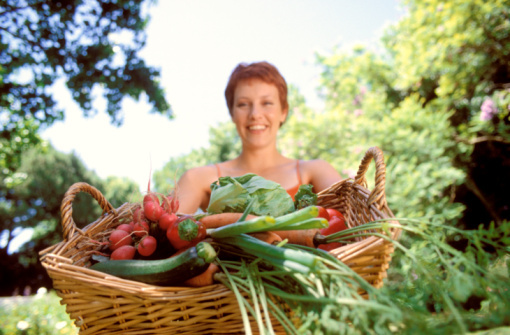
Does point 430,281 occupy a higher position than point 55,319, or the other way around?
point 430,281

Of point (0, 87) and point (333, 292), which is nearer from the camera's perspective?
point (333, 292)

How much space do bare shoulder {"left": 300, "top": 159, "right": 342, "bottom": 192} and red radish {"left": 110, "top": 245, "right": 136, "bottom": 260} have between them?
5.12 ft

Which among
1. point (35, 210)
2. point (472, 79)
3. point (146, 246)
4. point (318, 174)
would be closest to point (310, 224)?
point (146, 246)

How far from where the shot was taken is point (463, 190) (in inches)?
239

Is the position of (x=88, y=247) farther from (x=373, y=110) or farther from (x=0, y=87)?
(x=373, y=110)

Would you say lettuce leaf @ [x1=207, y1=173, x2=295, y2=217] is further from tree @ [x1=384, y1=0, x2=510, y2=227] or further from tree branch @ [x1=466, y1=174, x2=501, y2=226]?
tree branch @ [x1=466, y1=174, x2=501, y2=226]

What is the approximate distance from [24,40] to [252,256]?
567 centimetres

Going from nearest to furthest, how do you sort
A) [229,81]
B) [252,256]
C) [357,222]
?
[252,256] → [357,222] → [229,81]

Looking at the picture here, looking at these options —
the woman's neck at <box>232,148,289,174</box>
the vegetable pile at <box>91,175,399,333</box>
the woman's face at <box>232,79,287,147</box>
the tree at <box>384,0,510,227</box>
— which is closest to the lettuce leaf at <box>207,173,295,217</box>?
the vegetable pile at <box>91,175,399,333</box>

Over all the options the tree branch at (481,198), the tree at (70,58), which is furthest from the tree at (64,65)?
the tree branch at (481,198)

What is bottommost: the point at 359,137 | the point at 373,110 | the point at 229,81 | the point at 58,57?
the point at 359,137

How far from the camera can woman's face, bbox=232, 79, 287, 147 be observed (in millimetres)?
2426

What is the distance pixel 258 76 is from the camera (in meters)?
2.43

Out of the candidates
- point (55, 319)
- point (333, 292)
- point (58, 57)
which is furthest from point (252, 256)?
point (58, 57)
